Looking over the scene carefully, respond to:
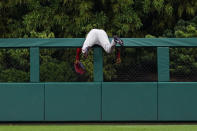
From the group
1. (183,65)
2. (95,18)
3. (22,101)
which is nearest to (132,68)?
(183,65)

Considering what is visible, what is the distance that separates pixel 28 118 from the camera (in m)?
11.8

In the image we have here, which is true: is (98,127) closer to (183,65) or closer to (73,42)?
(73,42)

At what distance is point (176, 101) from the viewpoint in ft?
39.0

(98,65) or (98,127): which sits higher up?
(98,65)

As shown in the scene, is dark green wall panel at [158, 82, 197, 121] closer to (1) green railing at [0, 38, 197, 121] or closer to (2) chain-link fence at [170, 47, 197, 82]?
(1) green railing at [0, 38, 197, 121]

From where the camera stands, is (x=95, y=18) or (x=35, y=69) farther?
(x=95, y=18)

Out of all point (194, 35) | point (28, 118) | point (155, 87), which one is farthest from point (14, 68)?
point (194, 35)

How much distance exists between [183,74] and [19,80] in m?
4.01

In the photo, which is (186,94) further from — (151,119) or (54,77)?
(54,77)

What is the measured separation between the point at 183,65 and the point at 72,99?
318cm

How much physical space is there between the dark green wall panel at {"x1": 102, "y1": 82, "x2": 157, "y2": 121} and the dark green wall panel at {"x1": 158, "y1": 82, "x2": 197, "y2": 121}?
6.5 inches

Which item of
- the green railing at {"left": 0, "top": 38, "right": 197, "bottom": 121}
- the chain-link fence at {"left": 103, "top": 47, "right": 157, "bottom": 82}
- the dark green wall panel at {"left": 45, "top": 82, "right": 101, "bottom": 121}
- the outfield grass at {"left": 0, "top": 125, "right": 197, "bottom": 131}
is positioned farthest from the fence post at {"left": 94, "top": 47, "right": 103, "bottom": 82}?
the outfield grass at {"left": 0, "top": 125, "right": 197, "bottom": 131}

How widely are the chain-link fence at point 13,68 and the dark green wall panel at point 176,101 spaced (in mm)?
3228

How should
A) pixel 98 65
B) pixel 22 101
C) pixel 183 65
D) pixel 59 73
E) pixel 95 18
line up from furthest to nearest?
pixel 95 18 < pixel 183 65 < pixel 59 73 < pixel 98 65 < pixel 22 101
